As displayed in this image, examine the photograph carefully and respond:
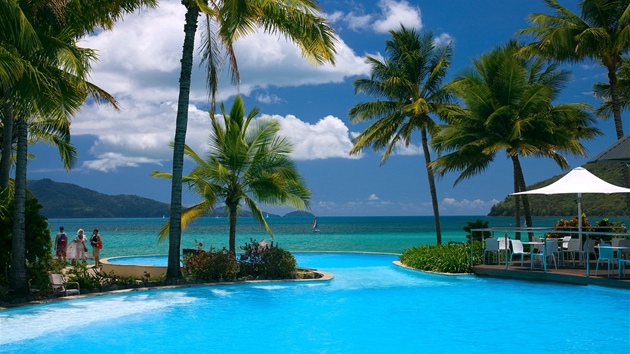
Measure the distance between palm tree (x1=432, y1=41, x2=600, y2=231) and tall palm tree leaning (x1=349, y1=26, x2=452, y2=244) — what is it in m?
2.02

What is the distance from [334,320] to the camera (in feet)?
37.8

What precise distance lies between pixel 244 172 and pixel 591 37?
43.6 ft

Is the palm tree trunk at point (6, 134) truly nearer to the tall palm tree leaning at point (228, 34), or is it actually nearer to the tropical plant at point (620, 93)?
the tall palm tree leaning at point (228, 34)

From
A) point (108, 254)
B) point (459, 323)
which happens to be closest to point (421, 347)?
point (459, 323)

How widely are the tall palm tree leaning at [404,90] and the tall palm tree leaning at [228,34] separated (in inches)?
379

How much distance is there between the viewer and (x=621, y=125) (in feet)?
73.2

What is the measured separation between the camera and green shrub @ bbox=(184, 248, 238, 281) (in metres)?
16.5

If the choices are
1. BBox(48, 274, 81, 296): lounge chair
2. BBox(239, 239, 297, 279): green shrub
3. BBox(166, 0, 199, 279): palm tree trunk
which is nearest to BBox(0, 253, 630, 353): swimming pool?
BBox(48, 274, 81, 296): lounge chair

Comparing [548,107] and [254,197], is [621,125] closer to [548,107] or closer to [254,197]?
[548,107]

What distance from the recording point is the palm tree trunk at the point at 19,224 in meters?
12.6

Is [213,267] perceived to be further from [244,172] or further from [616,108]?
[616,108]

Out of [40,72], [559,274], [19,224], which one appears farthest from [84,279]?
[559,274]

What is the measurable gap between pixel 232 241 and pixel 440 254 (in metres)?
6.99

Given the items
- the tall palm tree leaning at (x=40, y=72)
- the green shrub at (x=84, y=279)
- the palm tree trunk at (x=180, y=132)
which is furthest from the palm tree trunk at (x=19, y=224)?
the palm tree trunk at (x=180, y=132)
